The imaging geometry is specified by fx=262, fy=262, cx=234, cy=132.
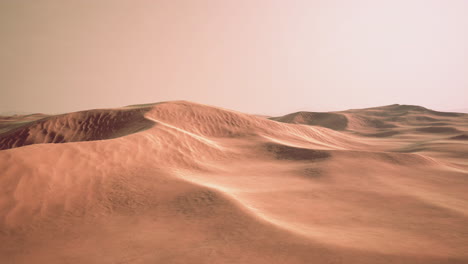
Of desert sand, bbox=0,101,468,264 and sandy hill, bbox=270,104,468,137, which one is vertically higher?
sandy hill, bbox=270,104,468,137

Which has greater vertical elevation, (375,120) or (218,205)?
(375,120)

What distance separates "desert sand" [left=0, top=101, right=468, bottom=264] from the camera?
152 inches

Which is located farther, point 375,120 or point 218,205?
point 375,120

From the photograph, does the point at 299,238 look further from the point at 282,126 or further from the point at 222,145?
the point at 282,126

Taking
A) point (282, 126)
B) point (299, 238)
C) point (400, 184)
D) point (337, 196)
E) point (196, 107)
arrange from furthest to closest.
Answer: point (282, 126) < point (196, 107) < point (400, 184) < point (337, 196) < point (299, 238)

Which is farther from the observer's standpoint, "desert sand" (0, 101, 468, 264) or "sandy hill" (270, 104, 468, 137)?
"sandy hill" (270, 104, 468, 137)

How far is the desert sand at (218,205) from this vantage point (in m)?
3.85

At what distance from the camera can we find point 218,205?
550cm

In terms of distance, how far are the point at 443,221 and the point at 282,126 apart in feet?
47.8

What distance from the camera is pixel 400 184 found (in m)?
8.18

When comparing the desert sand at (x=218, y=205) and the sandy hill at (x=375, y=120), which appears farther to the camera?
the sandy hill at (x=375, y=120)

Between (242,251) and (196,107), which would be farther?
(196,107)

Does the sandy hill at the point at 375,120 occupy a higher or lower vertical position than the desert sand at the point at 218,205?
higher

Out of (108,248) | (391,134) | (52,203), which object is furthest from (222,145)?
(391,134)
